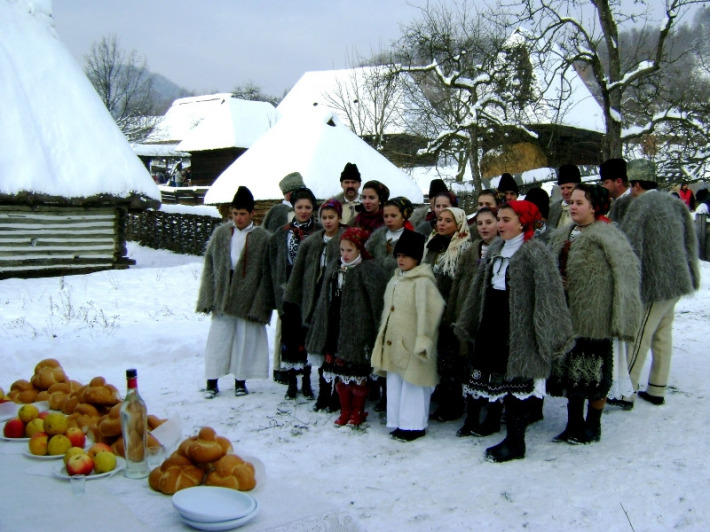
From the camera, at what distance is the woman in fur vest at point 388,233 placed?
19.2 ft

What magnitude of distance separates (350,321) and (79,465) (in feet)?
9.10

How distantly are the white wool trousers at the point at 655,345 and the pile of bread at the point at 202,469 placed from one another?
13.3 ft

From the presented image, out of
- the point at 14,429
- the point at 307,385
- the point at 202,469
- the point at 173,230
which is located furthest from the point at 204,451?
the point at 173,230

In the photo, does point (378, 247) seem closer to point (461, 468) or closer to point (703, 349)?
point (461, 468)

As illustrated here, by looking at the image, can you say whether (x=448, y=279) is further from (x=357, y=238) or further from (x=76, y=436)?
(x=76, y=436)

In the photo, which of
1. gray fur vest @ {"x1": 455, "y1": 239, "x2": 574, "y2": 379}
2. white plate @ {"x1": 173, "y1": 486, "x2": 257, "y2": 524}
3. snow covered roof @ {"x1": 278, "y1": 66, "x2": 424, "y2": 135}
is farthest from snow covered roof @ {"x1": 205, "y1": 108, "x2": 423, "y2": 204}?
white plate @ {"x1": 173, "y1": 486, "x2": 257, "y2": 524}

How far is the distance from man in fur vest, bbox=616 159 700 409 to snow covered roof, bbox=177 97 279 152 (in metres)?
29.4

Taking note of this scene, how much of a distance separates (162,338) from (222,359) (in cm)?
234

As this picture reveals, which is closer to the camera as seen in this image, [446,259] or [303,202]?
[446,259]

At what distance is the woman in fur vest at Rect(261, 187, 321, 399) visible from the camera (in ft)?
20.4

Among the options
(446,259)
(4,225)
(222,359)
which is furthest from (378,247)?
(4,225)

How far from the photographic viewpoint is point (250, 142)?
34594 mm

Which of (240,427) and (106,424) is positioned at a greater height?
(106,424)

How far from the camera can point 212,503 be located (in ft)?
8.88
